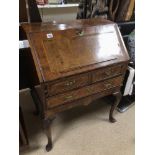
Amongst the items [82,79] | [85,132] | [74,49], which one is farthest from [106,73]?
[85,132]

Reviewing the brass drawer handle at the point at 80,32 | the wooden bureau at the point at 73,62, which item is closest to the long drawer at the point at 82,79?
the wooden bureau at the point at 73,62

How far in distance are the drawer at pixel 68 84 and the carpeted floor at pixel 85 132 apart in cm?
61

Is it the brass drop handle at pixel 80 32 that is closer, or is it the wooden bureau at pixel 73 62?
the wooden bureau at pixel 73 62

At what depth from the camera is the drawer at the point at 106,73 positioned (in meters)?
1.41

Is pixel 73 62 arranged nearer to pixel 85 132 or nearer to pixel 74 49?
pixel 74 49

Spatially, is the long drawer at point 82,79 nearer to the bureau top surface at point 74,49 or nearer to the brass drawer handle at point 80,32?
the bureau top surface at point 74,49

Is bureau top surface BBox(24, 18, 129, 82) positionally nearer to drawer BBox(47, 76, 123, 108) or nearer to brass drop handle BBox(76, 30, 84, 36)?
brass drop handle BBox(76, 30, 84, 36)

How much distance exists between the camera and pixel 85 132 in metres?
1.78

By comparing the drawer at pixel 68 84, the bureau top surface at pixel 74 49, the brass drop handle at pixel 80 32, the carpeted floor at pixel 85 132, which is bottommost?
the carpeted floor at pixel 85 132

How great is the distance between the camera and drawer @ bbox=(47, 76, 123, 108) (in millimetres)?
1326

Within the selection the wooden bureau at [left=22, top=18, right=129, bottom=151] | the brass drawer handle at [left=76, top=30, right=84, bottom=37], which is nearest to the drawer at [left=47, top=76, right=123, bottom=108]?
the wooden bureau at [left=22, top=18, right=129, bottom=151]
